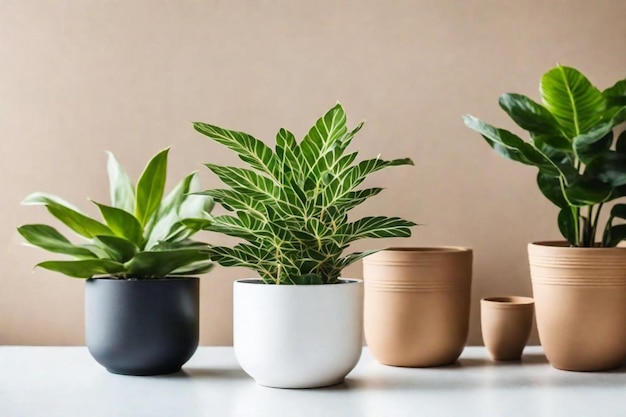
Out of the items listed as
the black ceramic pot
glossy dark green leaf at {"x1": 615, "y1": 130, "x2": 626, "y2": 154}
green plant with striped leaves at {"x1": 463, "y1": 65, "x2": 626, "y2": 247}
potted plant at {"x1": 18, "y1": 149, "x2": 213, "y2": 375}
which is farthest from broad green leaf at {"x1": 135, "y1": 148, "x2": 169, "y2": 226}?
glossy dark green leaf at {"x1": 615, "y1": 130, "x2": 626, "y2": 154}

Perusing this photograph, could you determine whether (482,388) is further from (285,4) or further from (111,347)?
(285,4)

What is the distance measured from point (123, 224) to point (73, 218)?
2.9 inches

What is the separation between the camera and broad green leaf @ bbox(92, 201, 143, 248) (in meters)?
1.05

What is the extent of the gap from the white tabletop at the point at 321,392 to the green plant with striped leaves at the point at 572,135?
28 cm

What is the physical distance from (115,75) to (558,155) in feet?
2.65

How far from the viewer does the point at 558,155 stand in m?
1.14

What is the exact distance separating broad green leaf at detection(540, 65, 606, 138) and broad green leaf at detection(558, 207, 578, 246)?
0.13 meters

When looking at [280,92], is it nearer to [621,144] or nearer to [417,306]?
[417,306]

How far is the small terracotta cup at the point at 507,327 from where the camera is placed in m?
1.19

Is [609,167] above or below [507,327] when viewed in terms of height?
above

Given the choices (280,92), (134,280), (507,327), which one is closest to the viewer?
(134,280)

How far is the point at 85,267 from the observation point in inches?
41.9

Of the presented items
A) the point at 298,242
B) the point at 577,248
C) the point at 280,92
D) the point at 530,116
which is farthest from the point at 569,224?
the point at 280,92

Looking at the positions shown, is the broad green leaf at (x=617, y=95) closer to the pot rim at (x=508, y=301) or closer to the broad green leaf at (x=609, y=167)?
the broad green leaf at (x=609, y=167)
